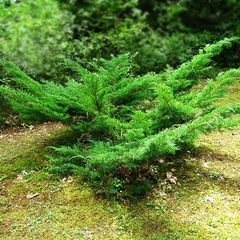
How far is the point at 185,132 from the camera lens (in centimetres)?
283

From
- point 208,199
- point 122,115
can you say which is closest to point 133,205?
point 208,199

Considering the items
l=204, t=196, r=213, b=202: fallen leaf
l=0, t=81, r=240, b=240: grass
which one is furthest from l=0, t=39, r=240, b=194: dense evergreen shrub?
l=204, t=196, r=213, b=202: fallen leaf

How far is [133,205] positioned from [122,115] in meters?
1.02

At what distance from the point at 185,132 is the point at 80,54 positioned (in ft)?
12.4

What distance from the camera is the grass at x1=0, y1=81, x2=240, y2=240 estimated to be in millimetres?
2824

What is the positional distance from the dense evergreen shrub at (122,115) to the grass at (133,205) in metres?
0.17

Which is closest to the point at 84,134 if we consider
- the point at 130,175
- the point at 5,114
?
the point at 130,175

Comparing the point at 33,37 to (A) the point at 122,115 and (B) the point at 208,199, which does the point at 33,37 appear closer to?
(A) the point at 122,115

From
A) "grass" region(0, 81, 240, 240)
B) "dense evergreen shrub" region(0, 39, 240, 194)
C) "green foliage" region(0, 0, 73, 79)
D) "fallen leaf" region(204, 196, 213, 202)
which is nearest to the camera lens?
"grass" region(0, 81, 240, 240)

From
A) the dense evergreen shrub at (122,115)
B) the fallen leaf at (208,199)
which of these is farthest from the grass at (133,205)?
the dense evergreen shrub at (122,115)

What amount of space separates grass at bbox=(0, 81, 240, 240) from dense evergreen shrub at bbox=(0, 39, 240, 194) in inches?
6.7

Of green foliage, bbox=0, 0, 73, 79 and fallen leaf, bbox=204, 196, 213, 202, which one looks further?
green foliage, bbox=0, 0, 73, 79

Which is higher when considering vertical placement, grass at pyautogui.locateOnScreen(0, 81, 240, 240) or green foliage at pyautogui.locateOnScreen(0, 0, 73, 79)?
green foliage at pyautogui.locateOnScreen(0, 0, 73, 79)

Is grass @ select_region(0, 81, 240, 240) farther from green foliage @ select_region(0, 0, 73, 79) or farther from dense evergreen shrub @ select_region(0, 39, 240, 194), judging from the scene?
green foliage @ select_region(0, 0, 73, 79)
